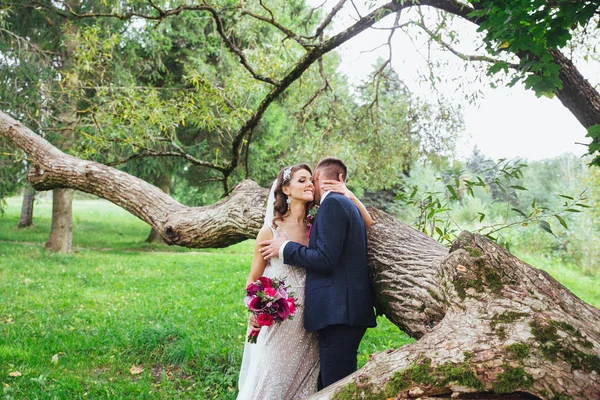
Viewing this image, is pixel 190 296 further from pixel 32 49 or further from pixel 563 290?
pixel 32 49

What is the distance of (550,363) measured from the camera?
2145 millimetres

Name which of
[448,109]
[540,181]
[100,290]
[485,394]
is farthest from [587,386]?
[540,181]

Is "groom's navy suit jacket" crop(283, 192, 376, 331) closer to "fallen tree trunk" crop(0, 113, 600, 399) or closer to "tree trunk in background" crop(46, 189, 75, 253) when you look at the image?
"fallen tree trunk" crop(0, 113, 600, 399)

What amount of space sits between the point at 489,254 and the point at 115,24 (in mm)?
13459

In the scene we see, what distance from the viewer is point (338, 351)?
125 inches

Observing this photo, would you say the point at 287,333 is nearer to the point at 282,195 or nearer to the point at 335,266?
the point at 335,266

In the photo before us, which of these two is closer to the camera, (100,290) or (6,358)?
(6,358)

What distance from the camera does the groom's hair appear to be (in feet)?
11.3

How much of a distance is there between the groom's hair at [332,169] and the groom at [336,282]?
26cm

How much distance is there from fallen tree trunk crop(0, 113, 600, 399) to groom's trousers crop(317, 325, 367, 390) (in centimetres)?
32

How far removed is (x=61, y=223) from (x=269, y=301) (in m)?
12.7

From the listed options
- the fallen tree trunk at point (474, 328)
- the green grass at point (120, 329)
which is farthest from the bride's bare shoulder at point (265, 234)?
the green grass at point (120, 329)

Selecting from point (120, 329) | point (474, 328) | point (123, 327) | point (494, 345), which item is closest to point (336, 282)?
point (474, 328)

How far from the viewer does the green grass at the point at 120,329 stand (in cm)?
475
